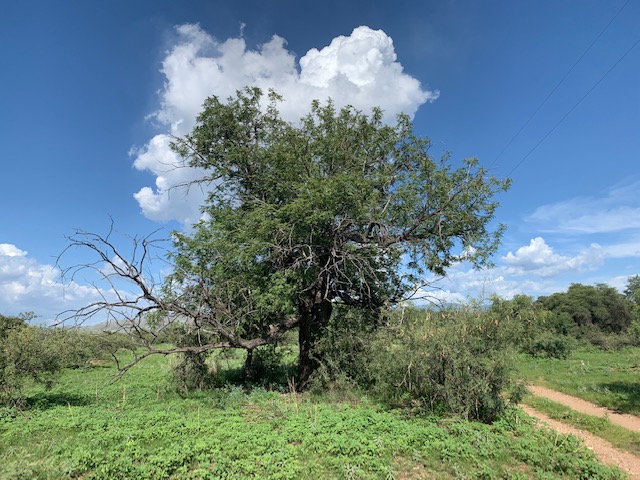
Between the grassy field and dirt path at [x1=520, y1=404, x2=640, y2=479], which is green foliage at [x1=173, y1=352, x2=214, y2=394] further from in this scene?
dirt path at [x1=520, y1=404, x2=640, y2=479]

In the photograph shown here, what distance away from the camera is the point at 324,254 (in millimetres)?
11984

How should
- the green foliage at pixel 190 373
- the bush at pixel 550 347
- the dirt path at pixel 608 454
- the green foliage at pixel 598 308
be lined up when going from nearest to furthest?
the dirt path at pixel 608 454
the green foliage at pixel 190 373
the bush at pixel 550 347
the green foliage at pixel 598 308

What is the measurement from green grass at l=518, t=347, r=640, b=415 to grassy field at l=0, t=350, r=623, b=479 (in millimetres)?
3146

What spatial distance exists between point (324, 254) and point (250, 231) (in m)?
2.46

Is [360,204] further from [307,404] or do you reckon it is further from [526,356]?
[526,356]

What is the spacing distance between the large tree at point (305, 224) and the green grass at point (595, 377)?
5.02m

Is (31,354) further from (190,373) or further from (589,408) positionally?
(589,408)

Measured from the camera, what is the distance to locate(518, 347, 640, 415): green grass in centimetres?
1193

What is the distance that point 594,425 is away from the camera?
932cm

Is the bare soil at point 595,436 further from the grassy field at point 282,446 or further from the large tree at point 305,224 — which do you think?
the large tree at point 305,224

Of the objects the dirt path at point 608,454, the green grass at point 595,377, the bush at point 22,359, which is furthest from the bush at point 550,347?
the bush at point 22,359

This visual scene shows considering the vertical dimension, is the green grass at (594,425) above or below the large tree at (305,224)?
below

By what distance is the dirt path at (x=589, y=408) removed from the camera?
9727mm

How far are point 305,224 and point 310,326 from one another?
4.36m
